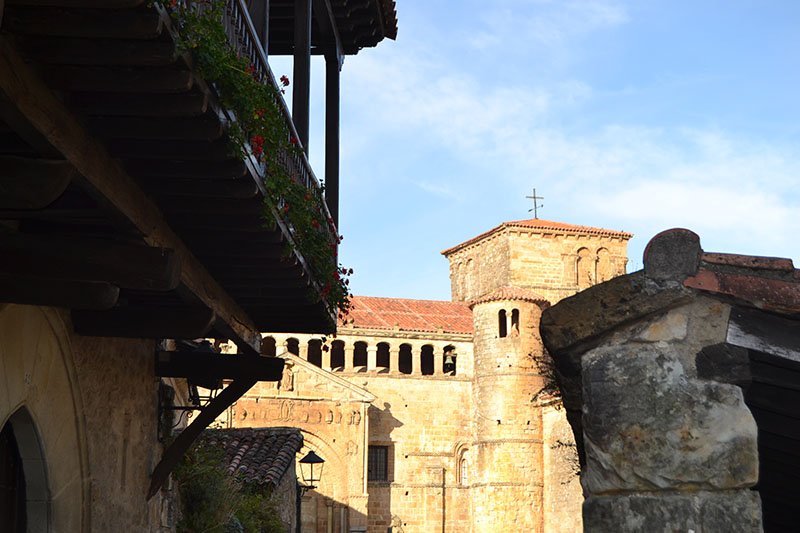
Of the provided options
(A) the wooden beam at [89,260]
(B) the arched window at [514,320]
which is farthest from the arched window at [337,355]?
(A) the wooden beam at [89,260]

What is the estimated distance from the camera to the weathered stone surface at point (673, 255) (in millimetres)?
3240

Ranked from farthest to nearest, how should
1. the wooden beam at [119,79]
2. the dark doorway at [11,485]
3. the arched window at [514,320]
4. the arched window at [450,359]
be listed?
the arched window at [450,359] → the arched window at [514,320] → the dark doorway at [11,485] → the wooden beam at [119,79]

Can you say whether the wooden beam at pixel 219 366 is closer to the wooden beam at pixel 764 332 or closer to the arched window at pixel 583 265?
the wooden beam at pixel 764 332

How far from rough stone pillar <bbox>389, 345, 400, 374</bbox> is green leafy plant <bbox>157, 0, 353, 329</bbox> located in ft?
113

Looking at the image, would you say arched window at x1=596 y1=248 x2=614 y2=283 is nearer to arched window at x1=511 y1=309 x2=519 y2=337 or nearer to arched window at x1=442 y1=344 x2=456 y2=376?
arched window at x1=511 y1=309 x2=519 y2=337

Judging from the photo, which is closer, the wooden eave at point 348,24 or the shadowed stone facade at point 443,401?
the wooden eave at point 348,24

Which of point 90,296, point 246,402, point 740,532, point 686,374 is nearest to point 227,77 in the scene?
point 90,296

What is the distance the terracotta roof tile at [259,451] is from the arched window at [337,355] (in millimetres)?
25544

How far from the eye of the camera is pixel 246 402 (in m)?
38.1

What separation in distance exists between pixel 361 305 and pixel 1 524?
39164 millimetres

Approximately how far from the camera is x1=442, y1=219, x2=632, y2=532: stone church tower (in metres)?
39.5

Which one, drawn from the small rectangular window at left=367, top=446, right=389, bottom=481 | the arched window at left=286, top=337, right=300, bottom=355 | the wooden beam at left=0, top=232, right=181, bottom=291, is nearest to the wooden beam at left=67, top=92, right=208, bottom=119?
the wooden beam at left=0, top=232, right=181, bottom=291

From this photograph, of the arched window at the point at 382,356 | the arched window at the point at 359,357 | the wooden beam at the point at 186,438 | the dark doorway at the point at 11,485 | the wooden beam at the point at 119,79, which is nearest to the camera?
the wooden beam at the point at 119,79

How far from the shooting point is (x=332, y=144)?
996 cm
